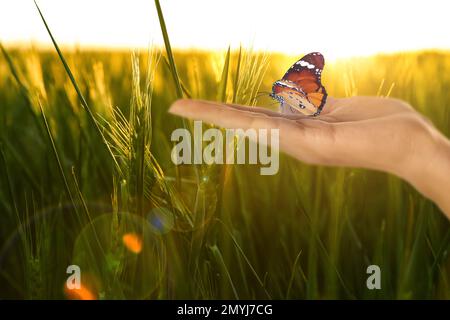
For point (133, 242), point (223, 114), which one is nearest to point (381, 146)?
point (223, 114)

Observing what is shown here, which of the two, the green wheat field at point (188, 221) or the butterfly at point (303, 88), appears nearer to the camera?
the green wheat field at point (188, 221)

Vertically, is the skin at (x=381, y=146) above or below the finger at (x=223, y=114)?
below

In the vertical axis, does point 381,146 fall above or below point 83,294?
above

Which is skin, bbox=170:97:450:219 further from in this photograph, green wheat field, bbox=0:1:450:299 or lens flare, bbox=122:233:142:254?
lens flare, bbox=122:233:142:254

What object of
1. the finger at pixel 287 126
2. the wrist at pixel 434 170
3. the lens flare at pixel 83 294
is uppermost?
the finger at pixel 287 126

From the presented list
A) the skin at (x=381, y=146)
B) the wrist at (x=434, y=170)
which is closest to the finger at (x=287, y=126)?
the skin at (x=381, y=146)

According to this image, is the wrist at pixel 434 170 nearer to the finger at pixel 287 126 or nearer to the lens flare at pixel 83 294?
the finger at pixel 287 126

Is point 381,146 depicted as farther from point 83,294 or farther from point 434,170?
point 83,294
